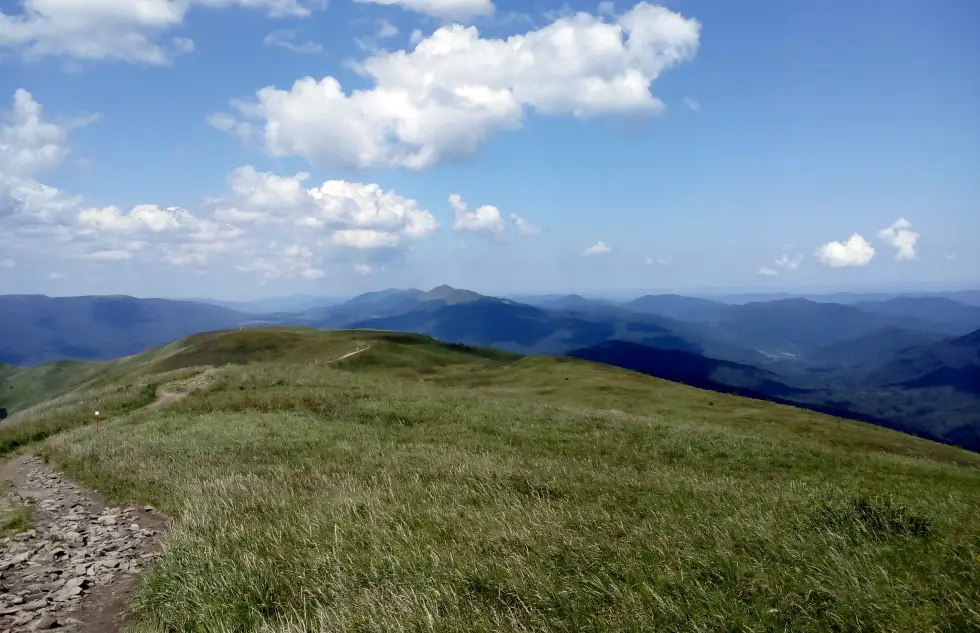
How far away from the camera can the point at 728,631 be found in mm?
6250

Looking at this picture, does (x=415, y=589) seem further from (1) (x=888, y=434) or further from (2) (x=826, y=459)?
(1) (x=888, y=434)

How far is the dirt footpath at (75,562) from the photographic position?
9.45 m

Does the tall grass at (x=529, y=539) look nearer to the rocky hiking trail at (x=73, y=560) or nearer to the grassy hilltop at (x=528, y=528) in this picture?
the grassy hilltop at (x=528, y=528)

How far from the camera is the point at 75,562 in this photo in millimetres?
11891

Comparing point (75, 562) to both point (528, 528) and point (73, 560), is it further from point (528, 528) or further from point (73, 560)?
point (528, 528)


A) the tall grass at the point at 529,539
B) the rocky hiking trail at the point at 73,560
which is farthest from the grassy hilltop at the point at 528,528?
the rocky hiking trail at the point at 73,560

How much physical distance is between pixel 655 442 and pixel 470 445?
9.47 metres

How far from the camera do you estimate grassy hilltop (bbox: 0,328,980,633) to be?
698 cm

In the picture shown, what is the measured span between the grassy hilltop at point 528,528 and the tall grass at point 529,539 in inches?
1.8

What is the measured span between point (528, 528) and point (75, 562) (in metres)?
10.1

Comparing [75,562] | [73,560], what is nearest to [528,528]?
[75,562]

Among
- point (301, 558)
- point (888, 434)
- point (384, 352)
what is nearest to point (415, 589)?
point (301, 558)

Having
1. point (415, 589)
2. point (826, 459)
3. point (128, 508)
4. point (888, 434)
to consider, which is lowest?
point (888, 434)

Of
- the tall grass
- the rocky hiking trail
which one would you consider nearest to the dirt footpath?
the rocky hiking trail
